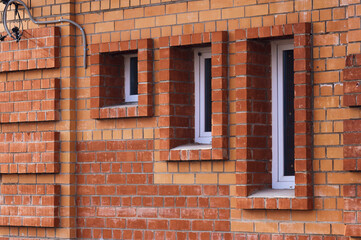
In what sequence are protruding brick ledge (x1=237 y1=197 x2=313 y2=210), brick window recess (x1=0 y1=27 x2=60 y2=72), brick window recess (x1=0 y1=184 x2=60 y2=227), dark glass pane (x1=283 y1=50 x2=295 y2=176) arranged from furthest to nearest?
brick window recess (x1=0 y1=27 x2=60 y2=72) < brick window recess (x1=0 y1=184 x2=60 y2=227) < dark glass pane (x1=283 y1=50 x2=295 y2=176) < protruding brick ledge (x1=237 y1=197 x2=313 y2=210)

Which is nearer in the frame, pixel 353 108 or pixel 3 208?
pixel 353 108

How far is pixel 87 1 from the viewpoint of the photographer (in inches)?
415

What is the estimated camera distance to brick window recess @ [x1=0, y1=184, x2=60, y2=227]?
10.4 meters

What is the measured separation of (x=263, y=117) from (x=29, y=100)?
8.91ft

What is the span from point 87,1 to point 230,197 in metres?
→ 2.72

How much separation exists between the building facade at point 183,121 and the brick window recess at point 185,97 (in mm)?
13

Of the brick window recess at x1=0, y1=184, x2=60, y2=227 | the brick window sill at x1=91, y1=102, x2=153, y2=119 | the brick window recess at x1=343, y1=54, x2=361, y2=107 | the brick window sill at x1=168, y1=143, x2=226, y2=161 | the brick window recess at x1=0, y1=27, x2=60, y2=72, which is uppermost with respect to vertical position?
the brick window recess at x1=0, y1=27, x2=60, y2=72

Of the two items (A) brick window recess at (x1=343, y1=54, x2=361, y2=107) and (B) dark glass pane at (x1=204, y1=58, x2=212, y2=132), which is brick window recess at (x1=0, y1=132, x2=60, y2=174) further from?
(A) brick window recess at (x1=343, y1=54, x2=361, y2=107)

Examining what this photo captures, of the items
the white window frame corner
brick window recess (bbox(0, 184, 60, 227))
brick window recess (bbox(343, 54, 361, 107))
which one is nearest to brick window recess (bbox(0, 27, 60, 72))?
the white window frame corner

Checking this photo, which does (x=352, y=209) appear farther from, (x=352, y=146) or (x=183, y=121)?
(x=183, y=121)

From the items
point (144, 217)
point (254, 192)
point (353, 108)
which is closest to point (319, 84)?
point (353, 108)

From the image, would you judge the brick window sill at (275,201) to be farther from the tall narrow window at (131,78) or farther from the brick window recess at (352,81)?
the tall narrow window at (131,78)

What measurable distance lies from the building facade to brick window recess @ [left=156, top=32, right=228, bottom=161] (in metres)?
0.01

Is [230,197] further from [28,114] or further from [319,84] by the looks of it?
[28,114]
